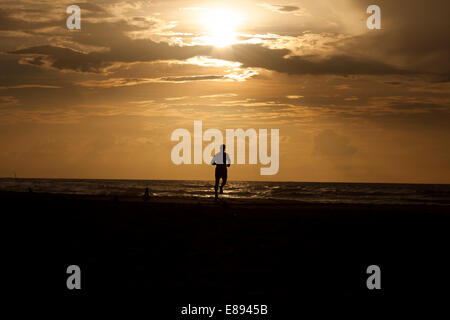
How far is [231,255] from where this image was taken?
9.48 m

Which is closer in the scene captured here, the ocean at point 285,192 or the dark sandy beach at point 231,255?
Answer: the dark sandy beach at point 231,255

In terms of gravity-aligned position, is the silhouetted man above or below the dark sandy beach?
above

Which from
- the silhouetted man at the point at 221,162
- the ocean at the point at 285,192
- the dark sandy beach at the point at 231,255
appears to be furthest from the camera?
the ocean at the point at 285,192

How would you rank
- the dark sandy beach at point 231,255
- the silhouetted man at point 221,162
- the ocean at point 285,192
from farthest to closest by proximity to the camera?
the ocean at point 285,192 < the silhouetted man at point 221,162 < the dark sandy beach at point 231,255

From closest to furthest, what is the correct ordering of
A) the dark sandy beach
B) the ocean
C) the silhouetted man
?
the dark sandy beach, the silhouetted man, the ocean

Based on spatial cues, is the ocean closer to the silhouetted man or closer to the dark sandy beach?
the silhouetted man

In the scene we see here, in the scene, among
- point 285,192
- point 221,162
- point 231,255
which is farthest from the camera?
point 285,192

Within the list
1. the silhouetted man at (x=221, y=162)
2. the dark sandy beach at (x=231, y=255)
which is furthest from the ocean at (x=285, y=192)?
the dark sandy beach at (x=231, y=255)

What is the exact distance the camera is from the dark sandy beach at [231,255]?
732 cm

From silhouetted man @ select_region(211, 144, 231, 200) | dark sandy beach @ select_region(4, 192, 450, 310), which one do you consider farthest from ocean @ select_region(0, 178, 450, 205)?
dark sandy beach @ select_region(4, 192, 450, 310)

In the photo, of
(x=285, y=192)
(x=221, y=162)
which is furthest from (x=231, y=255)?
(x=285, y=192)

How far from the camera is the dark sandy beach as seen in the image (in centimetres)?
732

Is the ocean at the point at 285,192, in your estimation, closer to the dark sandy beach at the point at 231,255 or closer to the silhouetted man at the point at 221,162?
the silhouetted man at the point at 221,162

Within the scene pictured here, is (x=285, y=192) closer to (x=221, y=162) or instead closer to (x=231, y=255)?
(x=221, y=162)
